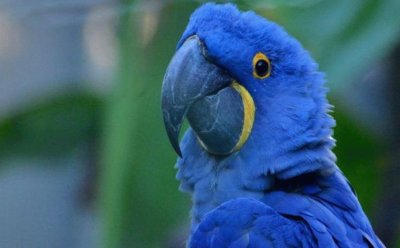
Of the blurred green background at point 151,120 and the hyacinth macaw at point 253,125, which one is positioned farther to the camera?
the blurred green background at point 151,120

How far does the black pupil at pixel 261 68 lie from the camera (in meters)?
1.43

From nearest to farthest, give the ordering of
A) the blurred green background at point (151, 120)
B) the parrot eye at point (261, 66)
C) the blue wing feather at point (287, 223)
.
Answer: the blue wing feather at point (287, 223) → the parrot eye at point (261, 66) → the blurred green background at point (151, 120)

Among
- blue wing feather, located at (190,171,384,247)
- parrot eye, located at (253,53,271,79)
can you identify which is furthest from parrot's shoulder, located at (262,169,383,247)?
parrot eye, located at (253,53,271,79)

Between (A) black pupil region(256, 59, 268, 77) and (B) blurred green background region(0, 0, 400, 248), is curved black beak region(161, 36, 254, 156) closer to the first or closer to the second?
(A) black pupil region(256, 59, 268, 77)

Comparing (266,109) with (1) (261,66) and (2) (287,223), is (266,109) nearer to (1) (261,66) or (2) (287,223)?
(1) (261,66)

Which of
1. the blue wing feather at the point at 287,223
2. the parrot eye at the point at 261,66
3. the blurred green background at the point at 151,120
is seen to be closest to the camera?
the blue wing feather at the point at 287,223

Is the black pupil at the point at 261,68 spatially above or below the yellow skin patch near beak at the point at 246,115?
above

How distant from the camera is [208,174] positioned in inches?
57.4

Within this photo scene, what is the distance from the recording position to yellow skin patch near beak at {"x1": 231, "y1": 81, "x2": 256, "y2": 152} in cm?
144

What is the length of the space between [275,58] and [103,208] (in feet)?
1.75

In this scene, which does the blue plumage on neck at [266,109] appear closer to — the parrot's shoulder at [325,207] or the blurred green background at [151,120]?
the parrot's shoulder at [325,207]

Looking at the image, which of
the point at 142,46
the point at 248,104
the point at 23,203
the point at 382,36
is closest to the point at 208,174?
the point at 248,104

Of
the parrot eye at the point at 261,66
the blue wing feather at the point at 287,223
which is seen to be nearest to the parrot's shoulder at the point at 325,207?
the blue wing feather at the point at 287,223

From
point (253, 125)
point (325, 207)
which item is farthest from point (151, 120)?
point (325, 207)
